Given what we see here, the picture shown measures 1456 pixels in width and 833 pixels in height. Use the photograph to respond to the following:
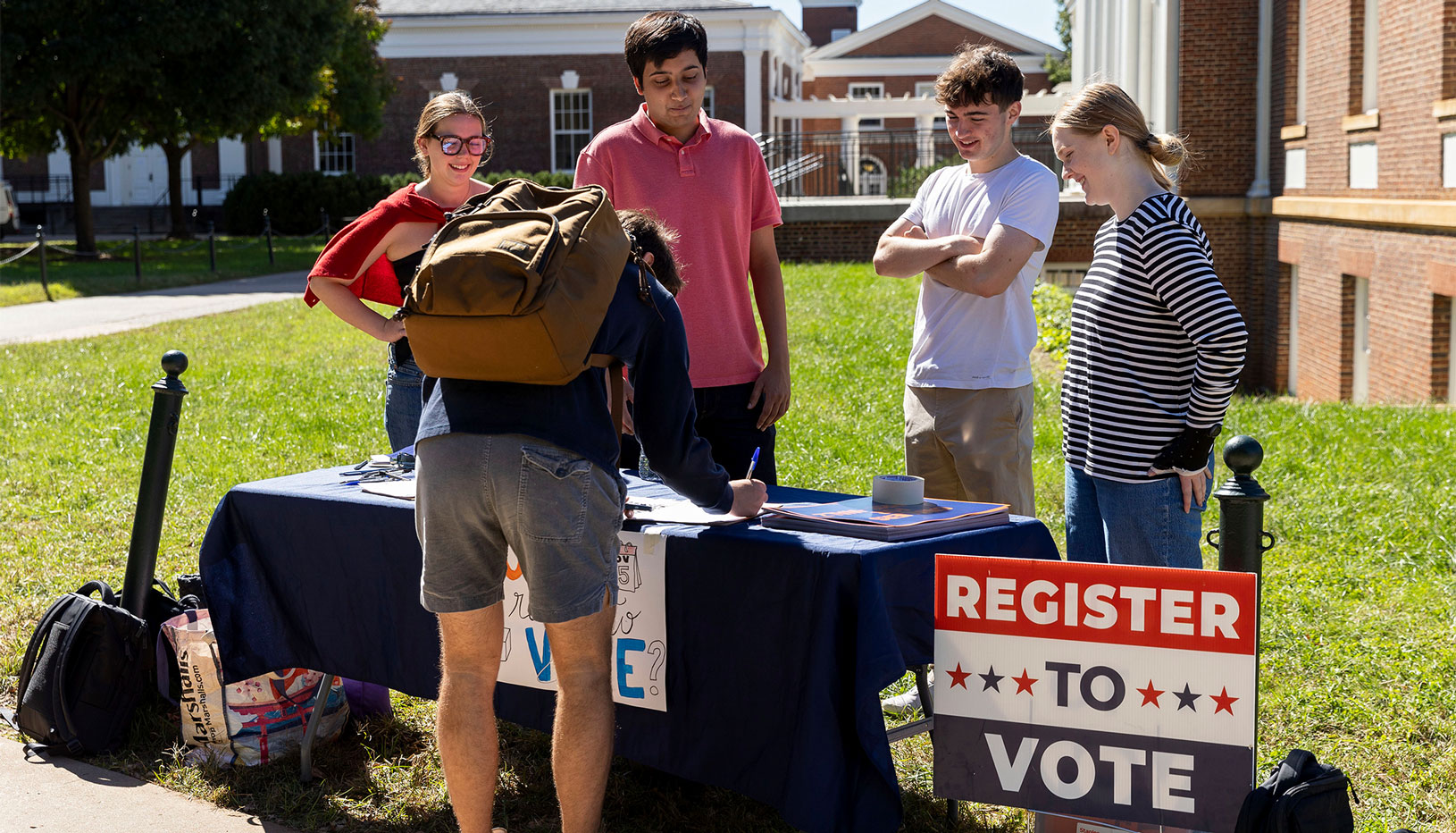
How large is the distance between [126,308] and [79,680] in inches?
599

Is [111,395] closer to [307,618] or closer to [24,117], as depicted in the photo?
[307,618]

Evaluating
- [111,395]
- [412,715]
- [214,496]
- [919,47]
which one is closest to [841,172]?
[111,395]

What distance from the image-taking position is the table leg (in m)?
4.01

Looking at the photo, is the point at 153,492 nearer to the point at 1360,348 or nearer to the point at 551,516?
the point at 551,516

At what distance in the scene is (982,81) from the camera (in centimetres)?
385

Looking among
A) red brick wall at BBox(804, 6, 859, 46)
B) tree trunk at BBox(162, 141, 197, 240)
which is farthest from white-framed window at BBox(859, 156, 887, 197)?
red brick wall at BBox(804, 6, 859, 46)

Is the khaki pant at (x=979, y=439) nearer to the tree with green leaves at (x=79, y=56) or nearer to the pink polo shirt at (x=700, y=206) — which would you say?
the pink polo shirt at (x=700, y=206)

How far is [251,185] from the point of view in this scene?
40250 mm

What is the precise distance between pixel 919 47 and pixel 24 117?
3472cm

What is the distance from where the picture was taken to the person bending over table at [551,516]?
2.85 meters

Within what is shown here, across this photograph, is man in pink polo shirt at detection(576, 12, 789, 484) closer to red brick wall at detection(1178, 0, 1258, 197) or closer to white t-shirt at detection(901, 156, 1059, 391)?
white t-shirt at detection(901, 156, 1059, 391)

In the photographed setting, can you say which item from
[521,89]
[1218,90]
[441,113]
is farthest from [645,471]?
[521,89]

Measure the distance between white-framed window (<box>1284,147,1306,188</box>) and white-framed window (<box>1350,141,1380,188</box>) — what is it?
6.39 feet

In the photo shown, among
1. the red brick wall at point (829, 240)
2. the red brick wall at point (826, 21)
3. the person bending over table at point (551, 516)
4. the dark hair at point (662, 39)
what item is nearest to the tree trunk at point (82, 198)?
the red brick wall at point (829, 240)
